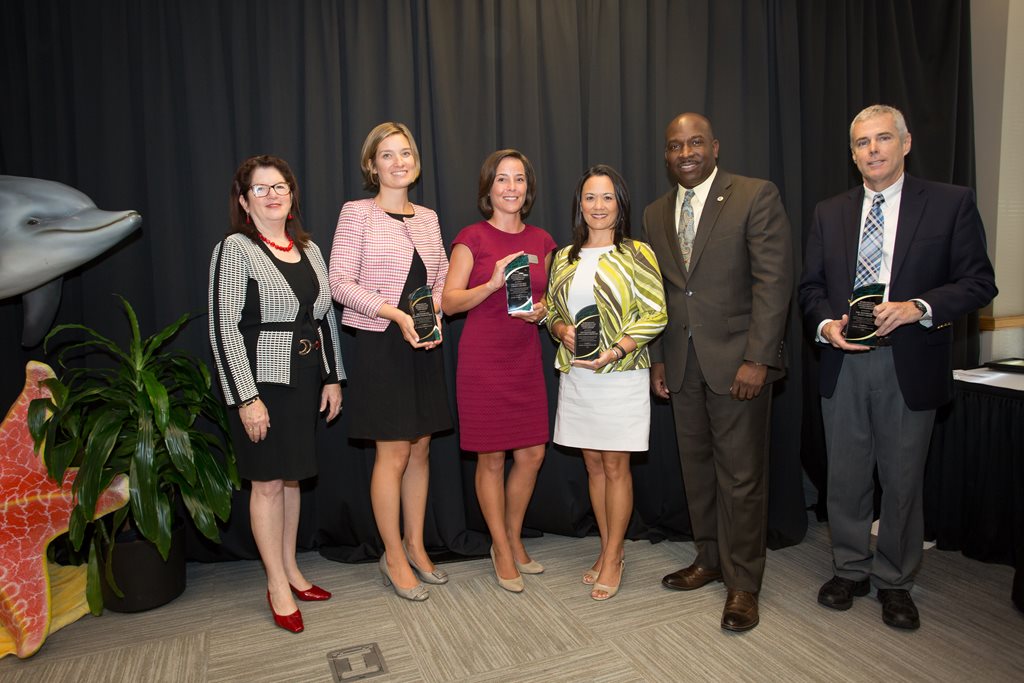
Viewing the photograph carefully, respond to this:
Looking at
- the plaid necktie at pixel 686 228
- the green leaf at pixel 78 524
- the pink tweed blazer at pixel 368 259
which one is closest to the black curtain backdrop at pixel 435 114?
the pink tweed blazer at pixel 368 259

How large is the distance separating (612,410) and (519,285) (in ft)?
2.02

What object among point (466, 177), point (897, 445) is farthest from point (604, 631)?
point (466, 177)

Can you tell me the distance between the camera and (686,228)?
261cm

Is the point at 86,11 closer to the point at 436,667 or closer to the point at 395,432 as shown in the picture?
the point at 395,432

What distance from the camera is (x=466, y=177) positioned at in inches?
129

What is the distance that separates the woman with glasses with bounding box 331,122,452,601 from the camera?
259 centimetres

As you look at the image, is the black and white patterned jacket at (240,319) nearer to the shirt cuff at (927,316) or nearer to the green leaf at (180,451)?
the green leaf at (180,451)

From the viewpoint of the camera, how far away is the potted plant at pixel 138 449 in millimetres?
2568

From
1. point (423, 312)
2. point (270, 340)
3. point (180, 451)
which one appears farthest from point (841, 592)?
point (180, 451)

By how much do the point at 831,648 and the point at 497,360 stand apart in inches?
62.5

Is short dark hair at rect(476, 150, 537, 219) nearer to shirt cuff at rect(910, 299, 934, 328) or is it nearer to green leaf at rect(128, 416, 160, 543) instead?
shirt cuff at rect(910, 299, 934, 328)

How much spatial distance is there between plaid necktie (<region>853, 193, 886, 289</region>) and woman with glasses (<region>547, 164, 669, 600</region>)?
73 cm

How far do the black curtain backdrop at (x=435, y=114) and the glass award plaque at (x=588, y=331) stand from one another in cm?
90

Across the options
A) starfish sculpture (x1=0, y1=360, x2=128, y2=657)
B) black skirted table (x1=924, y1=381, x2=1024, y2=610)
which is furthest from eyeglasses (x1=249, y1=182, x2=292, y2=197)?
black skirted table (x1=924, y1=381, x2=1024, y2=610)
